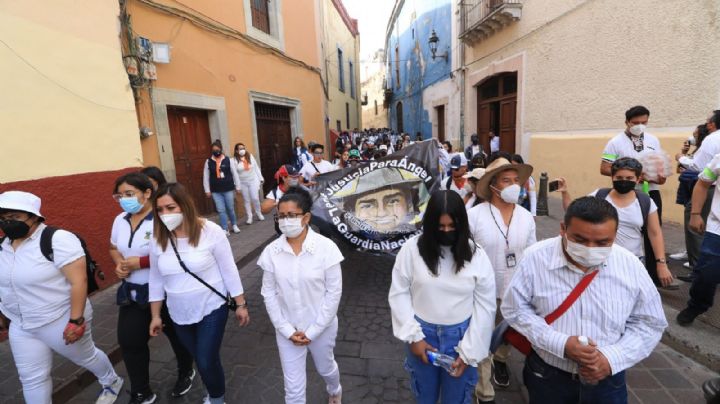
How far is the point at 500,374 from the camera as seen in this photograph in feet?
9.26

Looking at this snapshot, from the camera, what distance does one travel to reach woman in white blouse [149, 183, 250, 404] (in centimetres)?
243

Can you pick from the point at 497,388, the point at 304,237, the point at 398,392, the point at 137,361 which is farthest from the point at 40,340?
the point at 497,388

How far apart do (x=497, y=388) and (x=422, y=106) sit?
1851 cm

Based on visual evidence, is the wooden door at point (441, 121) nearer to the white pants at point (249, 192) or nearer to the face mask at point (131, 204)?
the white pants at point (249, 192)

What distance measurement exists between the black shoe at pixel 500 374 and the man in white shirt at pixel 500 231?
0.18m

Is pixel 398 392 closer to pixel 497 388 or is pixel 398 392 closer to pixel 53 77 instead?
pixel 497 388

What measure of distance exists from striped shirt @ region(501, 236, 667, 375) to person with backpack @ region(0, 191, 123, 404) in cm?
292

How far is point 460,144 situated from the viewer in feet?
47.3

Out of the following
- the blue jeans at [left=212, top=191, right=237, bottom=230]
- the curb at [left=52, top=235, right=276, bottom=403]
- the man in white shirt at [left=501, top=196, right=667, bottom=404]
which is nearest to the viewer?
the man in white shirt at [left=501, top=196, right=667, bottom=404]

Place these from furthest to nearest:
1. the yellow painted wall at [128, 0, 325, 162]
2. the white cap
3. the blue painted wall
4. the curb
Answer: the blue painted wall < the yellow painted wall at [128, 0, 325, 162] < the curb < the white cap

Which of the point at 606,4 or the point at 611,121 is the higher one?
the point at 606,4

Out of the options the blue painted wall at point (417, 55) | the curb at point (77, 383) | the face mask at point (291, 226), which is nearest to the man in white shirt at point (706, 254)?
the face mask at point (291, 226)

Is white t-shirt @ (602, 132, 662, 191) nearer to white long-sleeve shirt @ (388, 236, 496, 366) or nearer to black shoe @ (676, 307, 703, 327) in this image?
black shoe @ (676, 307, 703, 327)

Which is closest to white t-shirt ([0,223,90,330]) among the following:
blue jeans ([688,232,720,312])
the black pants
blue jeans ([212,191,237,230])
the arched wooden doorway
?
the black pants
